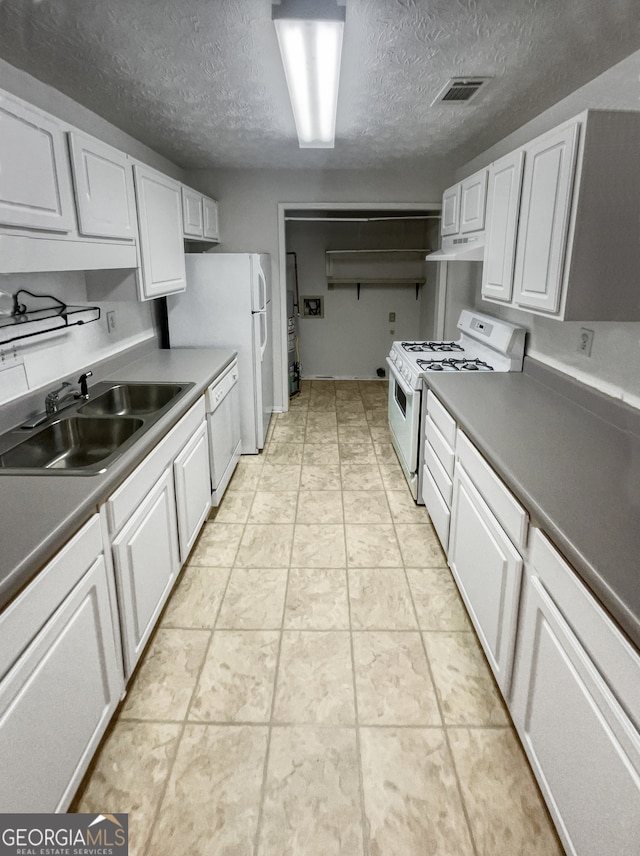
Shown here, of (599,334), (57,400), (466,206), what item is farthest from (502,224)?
(57,400)

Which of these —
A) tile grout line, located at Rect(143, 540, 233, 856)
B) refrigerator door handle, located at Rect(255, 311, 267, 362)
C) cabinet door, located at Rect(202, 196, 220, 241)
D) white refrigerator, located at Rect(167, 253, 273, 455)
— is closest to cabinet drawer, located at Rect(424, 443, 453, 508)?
tile grout line, located at Rect(143, 540, 233, 856)

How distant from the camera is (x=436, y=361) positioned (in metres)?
3.42

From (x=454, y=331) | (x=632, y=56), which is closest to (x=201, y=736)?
(x=632, y=56)

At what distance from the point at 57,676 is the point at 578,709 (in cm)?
127

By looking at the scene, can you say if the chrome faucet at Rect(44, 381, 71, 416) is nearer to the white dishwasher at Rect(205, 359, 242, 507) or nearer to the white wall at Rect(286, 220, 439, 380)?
the white dishwasher at Rect(205, 359, 242, 507)

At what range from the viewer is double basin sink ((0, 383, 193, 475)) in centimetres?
188

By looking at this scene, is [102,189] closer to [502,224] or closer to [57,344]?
[57,344]

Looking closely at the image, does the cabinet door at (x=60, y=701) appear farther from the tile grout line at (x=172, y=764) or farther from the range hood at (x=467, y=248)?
the range hood at (x=467, y=248)

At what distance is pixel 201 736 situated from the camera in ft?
5.72

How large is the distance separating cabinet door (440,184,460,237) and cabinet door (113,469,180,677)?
264cm

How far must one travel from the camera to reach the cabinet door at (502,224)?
2371mm

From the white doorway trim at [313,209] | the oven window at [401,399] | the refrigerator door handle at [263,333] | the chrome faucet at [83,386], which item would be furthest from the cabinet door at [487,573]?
the white doorway trim at [313,209]

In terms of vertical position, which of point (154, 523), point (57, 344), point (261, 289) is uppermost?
point (261, 289)

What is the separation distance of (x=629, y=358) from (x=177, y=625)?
2.18m
